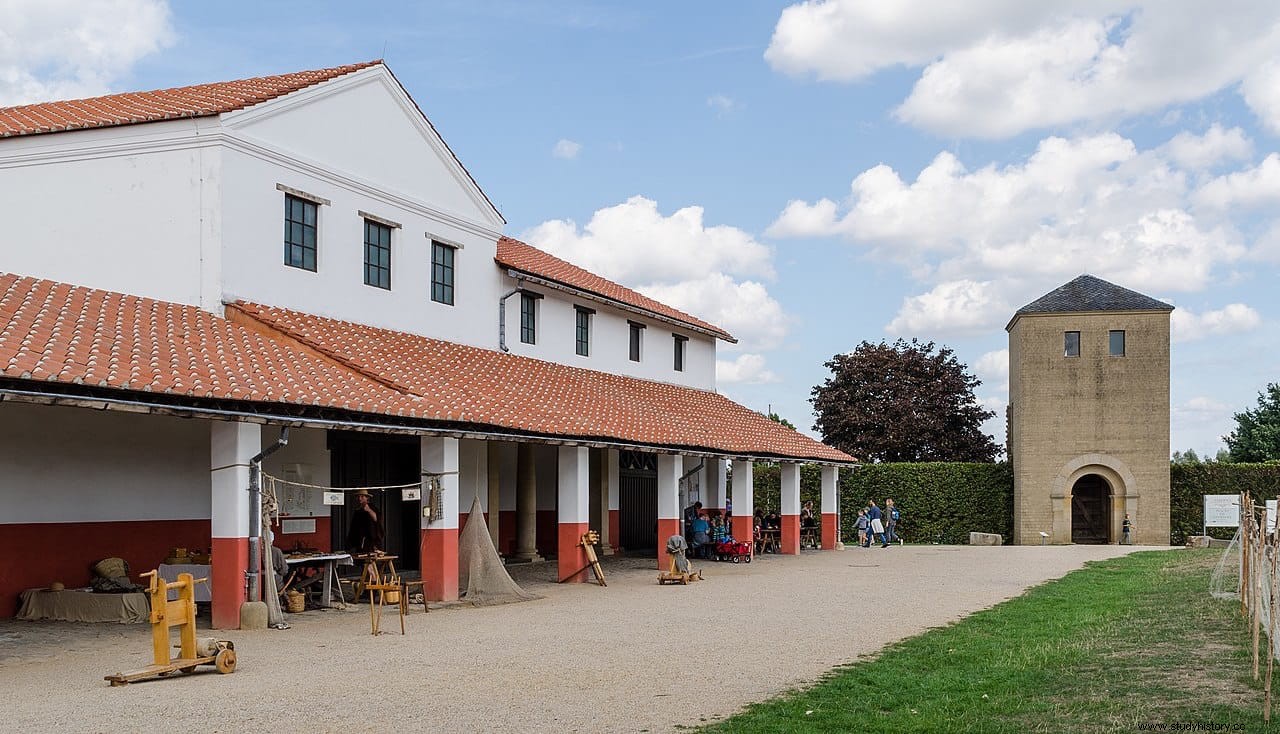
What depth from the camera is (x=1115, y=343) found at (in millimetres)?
40719

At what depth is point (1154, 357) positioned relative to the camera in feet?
132

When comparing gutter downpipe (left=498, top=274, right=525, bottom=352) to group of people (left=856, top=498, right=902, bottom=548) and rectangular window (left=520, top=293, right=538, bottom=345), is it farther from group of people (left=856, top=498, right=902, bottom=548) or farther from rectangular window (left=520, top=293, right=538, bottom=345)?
group of people (left=856, top=498, right=902, bottom=548)

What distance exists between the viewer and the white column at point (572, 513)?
21.8 meters

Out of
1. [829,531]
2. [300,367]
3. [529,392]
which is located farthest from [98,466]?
[829,531]

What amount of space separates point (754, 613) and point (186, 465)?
27.1 ft

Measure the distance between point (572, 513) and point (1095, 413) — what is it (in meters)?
24.6

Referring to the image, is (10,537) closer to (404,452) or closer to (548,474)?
(404,452)

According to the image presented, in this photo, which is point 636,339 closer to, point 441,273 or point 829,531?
point 829,531

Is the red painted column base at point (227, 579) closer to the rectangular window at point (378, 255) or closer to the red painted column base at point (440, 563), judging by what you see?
the red painted column base at point (440, 563)

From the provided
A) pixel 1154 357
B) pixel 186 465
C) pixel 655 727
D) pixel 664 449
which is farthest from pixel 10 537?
pixel 1154 357

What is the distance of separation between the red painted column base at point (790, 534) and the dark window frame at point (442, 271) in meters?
12.0

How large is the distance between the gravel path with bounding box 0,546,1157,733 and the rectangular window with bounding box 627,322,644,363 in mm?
11737

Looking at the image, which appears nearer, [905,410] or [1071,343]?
[1071,343]

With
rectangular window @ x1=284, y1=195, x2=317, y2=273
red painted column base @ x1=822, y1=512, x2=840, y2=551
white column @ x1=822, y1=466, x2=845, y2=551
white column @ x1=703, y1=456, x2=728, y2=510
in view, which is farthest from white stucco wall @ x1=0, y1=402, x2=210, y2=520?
white column @ x1=822, y1=466, x2=845, y2=551
